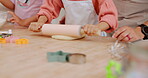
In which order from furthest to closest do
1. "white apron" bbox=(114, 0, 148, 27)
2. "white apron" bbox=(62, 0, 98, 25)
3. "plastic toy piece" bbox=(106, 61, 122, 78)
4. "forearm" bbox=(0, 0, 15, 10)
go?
"forearm" bbox=(0, 0, 15, 10) → "white apron" bbox=(114, 0, 148, 27) → "white apron" bbox=(62, 0, 98, 25) → "plastic toy piece" bbox=(106, 61, 122, 78)

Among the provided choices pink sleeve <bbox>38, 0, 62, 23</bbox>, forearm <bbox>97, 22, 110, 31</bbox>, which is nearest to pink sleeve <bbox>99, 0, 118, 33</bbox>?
forearm <bbox>97, 22, 110, 31</bbox>

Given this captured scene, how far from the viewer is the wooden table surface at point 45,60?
476 mm

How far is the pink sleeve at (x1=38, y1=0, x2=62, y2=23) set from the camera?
3.57ft

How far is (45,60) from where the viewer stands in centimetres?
57

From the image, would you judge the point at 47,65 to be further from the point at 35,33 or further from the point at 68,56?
the point at 35,33

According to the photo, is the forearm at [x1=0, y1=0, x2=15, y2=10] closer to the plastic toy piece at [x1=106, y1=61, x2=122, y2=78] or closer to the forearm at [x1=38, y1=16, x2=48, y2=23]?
the forearm at [x1=38, y1=16, x2=48, y2=23]

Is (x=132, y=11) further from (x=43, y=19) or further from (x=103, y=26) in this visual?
(x=43, y=19)

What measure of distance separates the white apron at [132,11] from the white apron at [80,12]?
0.22 meters

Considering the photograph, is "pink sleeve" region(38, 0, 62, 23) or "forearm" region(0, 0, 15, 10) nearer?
"pink sleeve" region(38, 0, 62, 23)

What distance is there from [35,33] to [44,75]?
1.89ft

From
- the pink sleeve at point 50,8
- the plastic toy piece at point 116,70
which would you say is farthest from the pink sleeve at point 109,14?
the plastic toy piece at point 116,70

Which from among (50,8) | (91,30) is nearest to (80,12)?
(50,8)

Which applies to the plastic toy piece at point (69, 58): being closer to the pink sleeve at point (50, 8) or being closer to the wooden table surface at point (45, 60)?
the wooden table surface at point (45, 60)

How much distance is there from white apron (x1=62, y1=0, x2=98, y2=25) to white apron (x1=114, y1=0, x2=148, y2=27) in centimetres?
22
